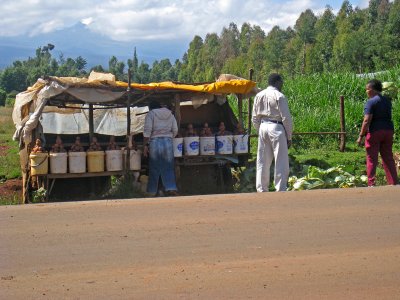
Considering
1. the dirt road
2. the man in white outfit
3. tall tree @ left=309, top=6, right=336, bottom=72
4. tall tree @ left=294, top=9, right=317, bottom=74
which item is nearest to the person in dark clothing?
the man in white outfit

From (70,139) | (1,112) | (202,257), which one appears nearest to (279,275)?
(202,257)

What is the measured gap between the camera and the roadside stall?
36.7ft

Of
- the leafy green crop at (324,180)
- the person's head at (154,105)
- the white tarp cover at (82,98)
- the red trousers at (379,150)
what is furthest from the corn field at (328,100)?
the red trousers at (379,150)

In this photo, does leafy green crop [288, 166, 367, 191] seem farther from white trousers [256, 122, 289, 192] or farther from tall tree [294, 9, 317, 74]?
tall tree [294, 9, 317, 74]

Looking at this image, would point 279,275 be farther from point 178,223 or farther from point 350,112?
point 350,112

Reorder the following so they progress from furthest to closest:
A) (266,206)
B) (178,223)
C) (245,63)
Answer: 1. (245,63)
2. (266,206)
3. (178,223)

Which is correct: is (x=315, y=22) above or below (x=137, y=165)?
above

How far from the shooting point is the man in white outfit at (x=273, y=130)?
9547mm

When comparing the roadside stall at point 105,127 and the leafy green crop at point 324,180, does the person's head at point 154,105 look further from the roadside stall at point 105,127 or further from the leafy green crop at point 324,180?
the leafy green crop at point 324,180

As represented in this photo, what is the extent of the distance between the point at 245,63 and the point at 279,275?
129 feet

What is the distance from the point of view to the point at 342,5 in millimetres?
44500

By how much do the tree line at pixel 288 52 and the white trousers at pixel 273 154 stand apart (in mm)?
14878

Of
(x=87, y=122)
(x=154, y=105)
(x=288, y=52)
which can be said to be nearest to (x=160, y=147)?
(x=154, y=105)

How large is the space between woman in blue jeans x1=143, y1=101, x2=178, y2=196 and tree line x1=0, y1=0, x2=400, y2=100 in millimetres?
12906
